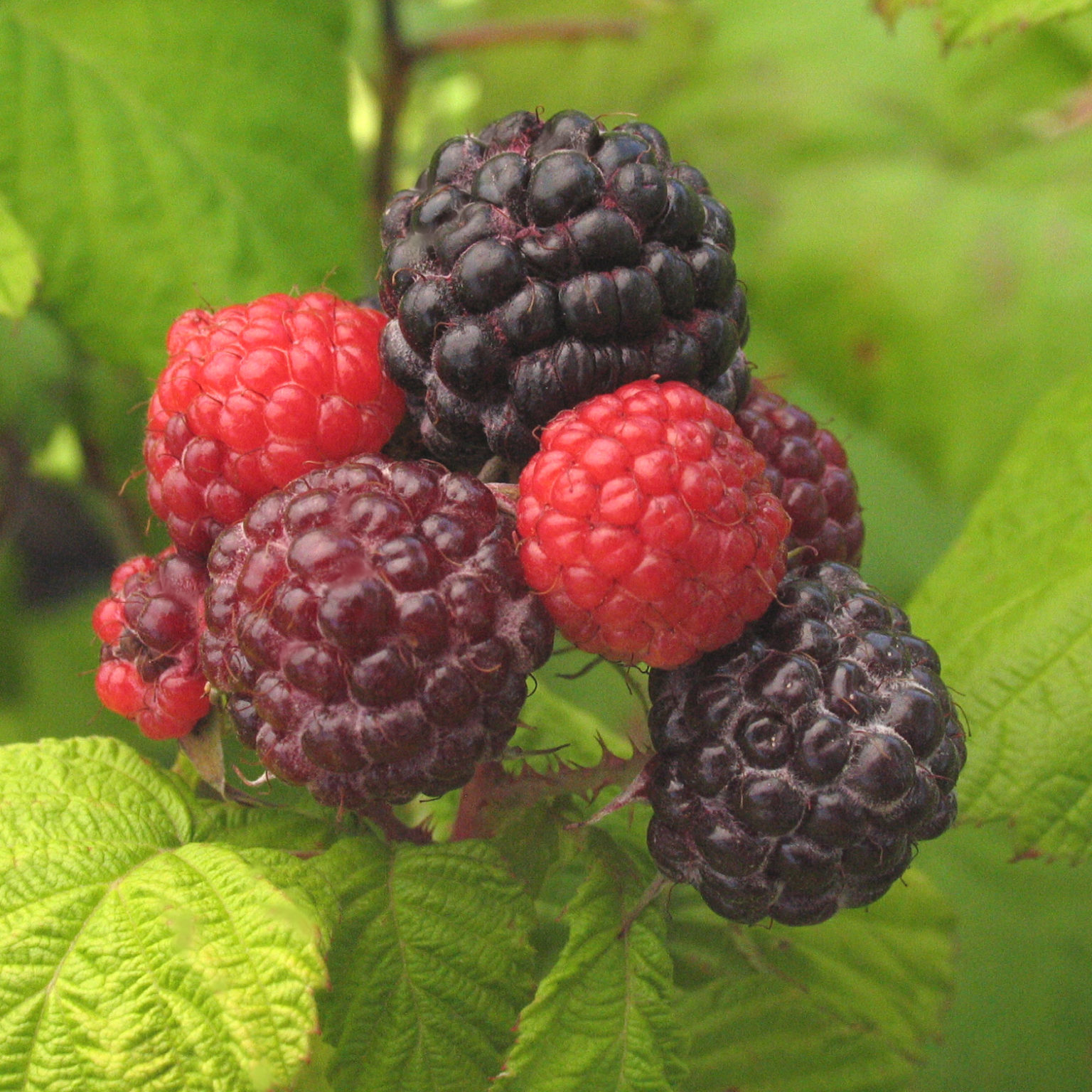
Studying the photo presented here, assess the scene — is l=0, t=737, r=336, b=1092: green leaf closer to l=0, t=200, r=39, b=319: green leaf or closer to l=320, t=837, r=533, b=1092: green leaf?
l=320, t=837, r=533, b=1092: green leaf

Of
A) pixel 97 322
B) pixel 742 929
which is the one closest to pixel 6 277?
pixel 97 322

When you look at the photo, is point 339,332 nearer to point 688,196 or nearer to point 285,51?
point 688,196

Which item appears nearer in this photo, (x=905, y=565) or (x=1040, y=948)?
(x=1040, y=948)

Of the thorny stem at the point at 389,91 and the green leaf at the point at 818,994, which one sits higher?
the thorny stem at the point at 389,91

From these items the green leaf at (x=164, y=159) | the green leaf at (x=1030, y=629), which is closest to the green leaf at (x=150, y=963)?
the green leaf at (x=1030, y=629)

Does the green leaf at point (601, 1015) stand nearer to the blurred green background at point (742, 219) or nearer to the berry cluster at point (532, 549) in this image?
the berry cluster at point (532, 549)

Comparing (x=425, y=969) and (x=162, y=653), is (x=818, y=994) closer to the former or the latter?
(x=425, y=969)
